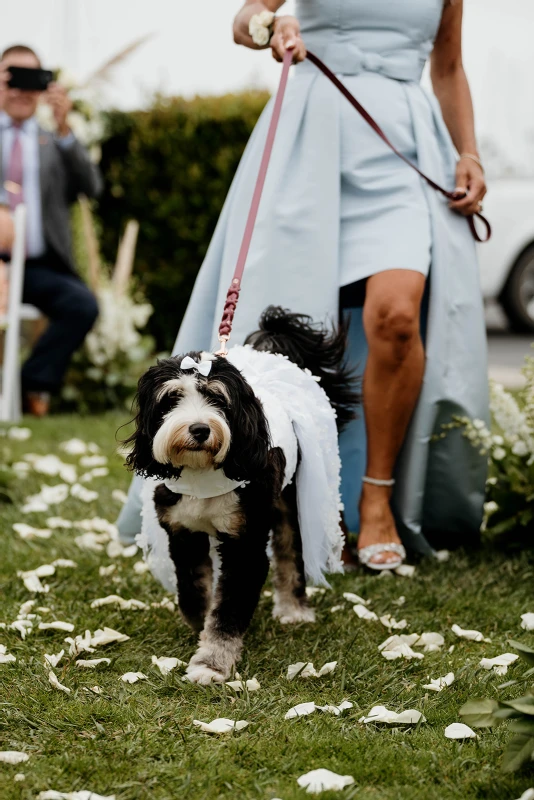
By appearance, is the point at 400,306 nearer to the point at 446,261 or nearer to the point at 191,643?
the point at 446,261

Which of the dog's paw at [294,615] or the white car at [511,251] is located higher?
the white car at [511,251]

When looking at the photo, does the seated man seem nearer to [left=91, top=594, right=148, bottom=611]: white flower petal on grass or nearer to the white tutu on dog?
[left=91, top=594, right=148, bottom=611]: white flower petal on grass

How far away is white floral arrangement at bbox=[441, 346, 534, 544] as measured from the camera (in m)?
3.62

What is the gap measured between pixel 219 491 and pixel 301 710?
541mm

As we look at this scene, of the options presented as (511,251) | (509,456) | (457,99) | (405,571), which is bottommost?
(405,571)

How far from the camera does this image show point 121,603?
3127 millimetres

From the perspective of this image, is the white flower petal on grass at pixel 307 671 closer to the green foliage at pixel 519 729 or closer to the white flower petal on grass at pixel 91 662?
the white flower petal on grass at pixel 91 662

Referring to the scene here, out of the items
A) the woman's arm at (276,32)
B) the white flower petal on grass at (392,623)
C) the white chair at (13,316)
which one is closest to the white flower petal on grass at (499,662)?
the white flower petal on grass at (392,623)

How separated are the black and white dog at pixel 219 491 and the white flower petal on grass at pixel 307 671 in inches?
5.6

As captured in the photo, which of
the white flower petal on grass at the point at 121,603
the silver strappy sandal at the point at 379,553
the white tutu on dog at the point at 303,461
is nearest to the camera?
the white tutu on dog at the point at 303,461

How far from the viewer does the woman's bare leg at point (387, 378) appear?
3.43 metres

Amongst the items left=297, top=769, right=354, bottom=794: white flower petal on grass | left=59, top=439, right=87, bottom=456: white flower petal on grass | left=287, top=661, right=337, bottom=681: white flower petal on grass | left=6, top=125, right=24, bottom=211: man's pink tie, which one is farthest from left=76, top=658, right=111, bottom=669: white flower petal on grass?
left=6, top=125, right=24, bottom=211: man's pink tie

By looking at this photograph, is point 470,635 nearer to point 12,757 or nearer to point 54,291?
point 12,757

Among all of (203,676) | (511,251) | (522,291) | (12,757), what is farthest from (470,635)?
(522,291)
